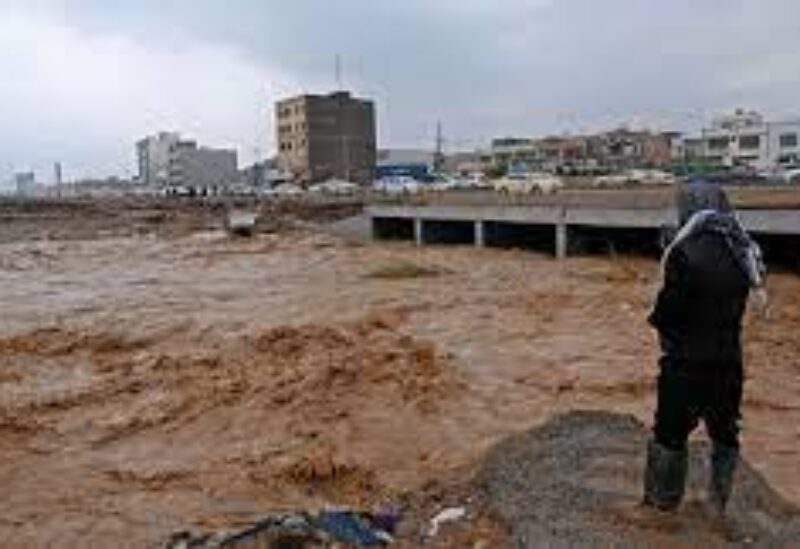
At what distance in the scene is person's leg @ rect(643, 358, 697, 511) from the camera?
6.30m

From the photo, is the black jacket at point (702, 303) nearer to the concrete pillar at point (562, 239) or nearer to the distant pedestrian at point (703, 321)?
the distant pedestrian at point (703, 321)

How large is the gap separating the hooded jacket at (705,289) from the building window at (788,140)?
10678 cm

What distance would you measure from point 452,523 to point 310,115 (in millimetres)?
108258

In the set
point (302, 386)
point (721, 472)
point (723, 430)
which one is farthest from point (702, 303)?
point (302, 386)

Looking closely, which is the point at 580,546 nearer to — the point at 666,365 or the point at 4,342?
the point at 666,365

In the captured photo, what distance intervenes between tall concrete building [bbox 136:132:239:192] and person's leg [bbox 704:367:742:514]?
138775 millimetres

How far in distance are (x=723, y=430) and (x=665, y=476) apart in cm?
43

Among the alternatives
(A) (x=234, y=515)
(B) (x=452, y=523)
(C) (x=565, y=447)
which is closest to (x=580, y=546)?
(B) (x=452, y=523)

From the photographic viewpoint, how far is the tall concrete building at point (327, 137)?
115 meters

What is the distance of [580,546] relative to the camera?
630 centimetres

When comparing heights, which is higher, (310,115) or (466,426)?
(310,115)

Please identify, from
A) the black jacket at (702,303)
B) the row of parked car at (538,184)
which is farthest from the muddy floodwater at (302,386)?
the row of parked car at (538,184)

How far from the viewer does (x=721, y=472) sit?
6543 mm

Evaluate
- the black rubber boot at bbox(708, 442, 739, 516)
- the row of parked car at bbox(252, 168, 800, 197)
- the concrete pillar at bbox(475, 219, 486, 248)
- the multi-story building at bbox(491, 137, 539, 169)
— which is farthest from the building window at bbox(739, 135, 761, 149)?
the black rubber boot at bbox(708, 442, 739, 516)
